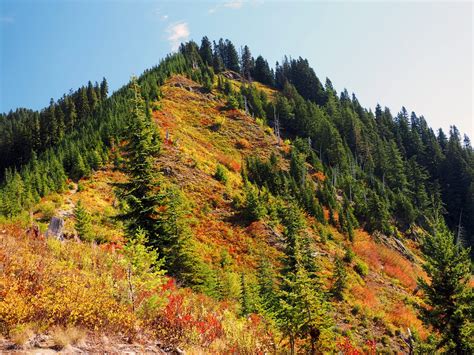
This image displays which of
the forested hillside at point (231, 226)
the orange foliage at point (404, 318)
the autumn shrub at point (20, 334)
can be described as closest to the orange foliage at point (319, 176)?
the forested hillside at point (231, 226)

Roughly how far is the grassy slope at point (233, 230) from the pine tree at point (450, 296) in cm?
552

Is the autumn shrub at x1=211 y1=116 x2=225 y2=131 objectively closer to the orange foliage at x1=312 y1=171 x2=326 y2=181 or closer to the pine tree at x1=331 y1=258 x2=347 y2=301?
the orange foliage at x1=312 y1=171 x2=326 y2=181

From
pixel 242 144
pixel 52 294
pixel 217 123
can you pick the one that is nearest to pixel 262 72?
pixel 217 123

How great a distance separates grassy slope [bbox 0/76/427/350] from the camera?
24125 mm

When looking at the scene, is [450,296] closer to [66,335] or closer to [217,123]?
[66,335]

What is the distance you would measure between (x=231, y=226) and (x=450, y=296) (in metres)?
20.4

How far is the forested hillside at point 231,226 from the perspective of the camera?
7.51 m

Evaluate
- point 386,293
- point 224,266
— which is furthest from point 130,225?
point 386,293

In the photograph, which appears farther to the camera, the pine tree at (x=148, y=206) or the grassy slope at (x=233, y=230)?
the grassy slope at (x=233, y=230)

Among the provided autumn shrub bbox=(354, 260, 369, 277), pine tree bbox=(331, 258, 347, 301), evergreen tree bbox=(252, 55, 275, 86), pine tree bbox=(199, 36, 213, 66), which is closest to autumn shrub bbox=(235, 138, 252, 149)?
autumn shrub bbox=(354, 260, 369, 277)

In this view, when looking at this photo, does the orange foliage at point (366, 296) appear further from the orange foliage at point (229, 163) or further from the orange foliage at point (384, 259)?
the orange foliage at point (229, 163)

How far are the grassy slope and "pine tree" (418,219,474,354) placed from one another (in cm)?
552

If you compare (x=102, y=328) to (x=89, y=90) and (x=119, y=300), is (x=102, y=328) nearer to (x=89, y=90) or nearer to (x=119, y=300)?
(x=119, y=300)

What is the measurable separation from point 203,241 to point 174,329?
70.1 ft
